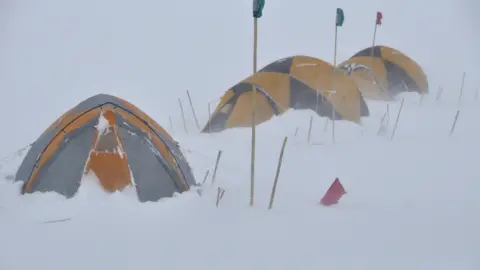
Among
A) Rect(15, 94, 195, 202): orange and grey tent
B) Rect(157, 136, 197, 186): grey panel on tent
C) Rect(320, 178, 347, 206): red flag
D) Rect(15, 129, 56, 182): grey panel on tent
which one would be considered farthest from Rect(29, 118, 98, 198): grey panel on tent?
Rect(320, 178, 347, 206): red flag

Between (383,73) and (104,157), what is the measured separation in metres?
7.71

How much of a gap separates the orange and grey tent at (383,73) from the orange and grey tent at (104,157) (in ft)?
21.4

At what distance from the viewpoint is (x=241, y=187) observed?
5.86 metres

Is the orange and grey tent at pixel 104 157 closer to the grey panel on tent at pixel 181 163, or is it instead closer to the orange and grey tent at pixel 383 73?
the grey panel on tent at pixel 181 163

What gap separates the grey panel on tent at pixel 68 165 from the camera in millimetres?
5094

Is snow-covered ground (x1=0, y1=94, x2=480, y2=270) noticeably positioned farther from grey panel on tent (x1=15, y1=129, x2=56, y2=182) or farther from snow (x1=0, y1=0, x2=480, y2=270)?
grey panel on tent (x1=15, y1=129, x2=56, y2=182)

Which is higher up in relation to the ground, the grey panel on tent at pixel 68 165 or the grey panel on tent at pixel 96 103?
the grey panel on tent at pixel 96 103

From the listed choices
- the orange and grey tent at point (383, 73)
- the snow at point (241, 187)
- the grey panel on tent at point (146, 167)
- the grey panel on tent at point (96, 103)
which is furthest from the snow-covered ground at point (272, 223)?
the orange and grey tent at point (383, 73)

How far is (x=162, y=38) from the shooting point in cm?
1775

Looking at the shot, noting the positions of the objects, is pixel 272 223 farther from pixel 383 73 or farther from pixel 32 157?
pixel 383 73

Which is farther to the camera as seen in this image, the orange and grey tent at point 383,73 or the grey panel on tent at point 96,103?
the orange and grey tent at point 383,73

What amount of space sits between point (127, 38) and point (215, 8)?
570cm

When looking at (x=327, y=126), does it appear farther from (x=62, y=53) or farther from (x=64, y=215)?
(x=62, y=53)

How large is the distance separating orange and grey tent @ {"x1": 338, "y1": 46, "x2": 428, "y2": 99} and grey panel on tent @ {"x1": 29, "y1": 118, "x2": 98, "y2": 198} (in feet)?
23.3
